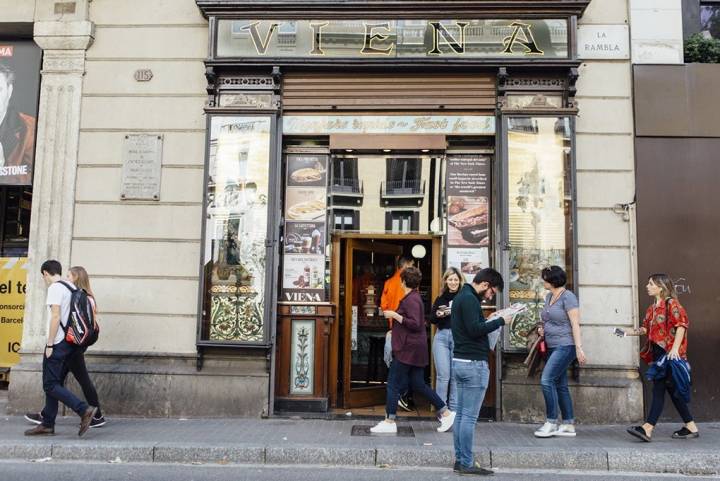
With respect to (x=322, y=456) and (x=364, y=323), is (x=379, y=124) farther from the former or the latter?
(x=322, y=456)

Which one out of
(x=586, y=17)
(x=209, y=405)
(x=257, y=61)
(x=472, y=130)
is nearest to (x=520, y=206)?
(x=472, y=130)

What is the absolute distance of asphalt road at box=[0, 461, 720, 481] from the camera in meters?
5.70

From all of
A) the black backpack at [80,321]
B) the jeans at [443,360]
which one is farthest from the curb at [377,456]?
the jeans at [443,360]

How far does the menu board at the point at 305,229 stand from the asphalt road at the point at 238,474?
275 cm

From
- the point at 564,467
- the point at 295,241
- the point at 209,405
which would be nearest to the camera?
the point at 564,467

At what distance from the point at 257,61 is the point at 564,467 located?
5.92 m

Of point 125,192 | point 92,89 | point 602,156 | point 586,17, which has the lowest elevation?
point 125,192

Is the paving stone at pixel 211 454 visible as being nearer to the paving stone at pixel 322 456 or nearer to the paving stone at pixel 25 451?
the paving stone at pixel 322 456

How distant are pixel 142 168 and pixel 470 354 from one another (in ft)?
16.9

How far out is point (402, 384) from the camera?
7250 millimetres

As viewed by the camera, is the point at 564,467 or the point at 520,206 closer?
the point at 564,467

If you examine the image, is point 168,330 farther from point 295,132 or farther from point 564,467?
point 564,467

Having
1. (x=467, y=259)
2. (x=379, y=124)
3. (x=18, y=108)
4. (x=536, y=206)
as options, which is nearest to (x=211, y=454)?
(x=467, y=259)

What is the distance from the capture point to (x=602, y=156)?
8234 mm
